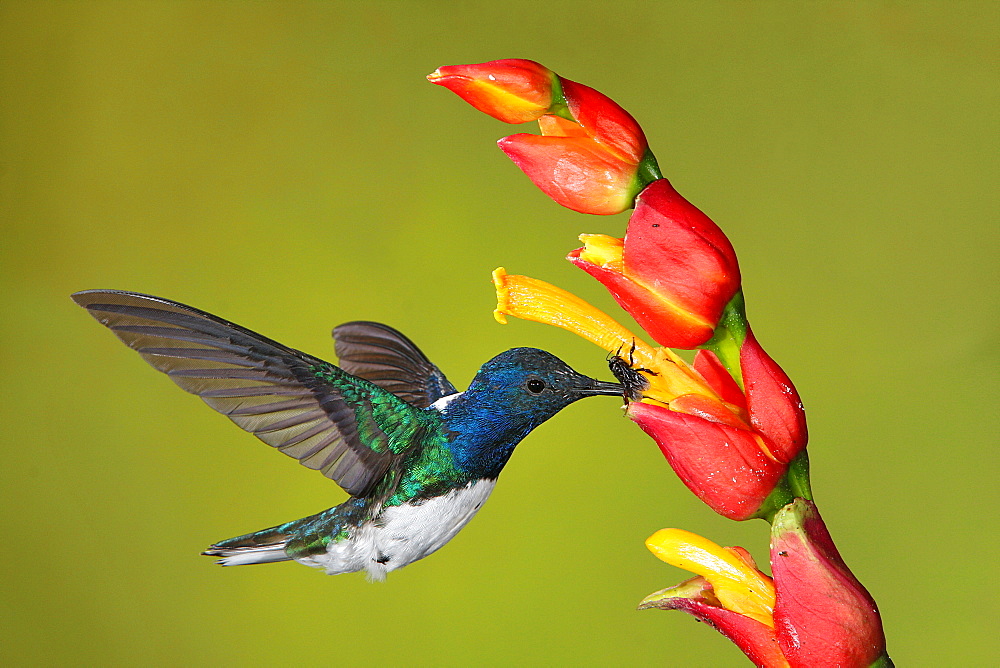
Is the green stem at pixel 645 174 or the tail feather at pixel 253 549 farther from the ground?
the green stem at pixel 645 174

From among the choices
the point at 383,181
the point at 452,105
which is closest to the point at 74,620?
the point at 383,181

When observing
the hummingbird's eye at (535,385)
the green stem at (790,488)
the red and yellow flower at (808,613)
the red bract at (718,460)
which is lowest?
the red and yellow flower at (808,613)

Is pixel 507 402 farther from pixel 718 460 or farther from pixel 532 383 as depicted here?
pixel 718 460

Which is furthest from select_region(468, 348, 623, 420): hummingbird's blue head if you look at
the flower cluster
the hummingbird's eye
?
the flower cluster

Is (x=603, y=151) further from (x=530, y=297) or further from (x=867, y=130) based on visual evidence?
(x=867, y=130)

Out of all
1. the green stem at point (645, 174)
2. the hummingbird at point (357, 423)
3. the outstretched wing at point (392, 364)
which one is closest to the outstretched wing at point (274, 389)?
the hummingbird at point (357, 423)

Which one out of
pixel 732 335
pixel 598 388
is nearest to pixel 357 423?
pixel 598 388

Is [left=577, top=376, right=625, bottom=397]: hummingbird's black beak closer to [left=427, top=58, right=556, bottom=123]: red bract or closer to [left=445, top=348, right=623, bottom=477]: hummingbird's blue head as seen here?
[left=445, top=348, right=623, bottom=477]: hummingbird's blue head

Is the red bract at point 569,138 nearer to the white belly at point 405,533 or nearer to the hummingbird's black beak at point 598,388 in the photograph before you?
the hummingbird's black beak at point 598,388
